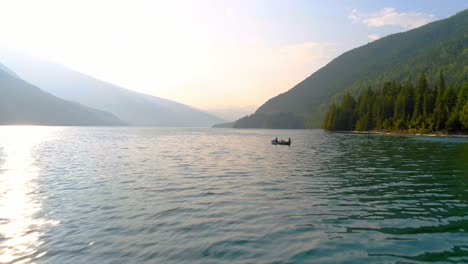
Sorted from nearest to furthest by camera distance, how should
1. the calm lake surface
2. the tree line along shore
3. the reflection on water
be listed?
the calm lake surface
the reflection on water
the tree line along shore

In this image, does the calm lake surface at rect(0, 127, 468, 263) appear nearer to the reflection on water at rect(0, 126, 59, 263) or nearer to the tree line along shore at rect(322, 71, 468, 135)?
the reflection on water at rect(0, 126, 59, 263)

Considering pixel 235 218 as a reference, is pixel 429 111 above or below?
above

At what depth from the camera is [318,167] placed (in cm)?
4697

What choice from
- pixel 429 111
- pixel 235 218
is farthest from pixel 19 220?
pixel 429 111

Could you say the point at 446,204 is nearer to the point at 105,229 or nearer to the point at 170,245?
the point at 170,245

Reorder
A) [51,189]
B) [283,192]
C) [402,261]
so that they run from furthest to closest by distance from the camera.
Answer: [51,189], [283,192], [402,261]

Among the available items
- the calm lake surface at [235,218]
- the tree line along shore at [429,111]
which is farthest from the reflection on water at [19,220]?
the tree line along shore at [429,111]

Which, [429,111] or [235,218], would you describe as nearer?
[235,218]

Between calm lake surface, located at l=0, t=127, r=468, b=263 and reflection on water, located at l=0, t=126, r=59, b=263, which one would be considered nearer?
calm lake surface, located at l=0, t=127, r=468, b=263

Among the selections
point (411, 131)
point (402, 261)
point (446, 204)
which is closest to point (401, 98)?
point (411, 131)

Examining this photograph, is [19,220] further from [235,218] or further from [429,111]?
[429,111]

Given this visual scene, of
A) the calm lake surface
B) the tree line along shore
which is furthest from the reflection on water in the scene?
the tree line along shore

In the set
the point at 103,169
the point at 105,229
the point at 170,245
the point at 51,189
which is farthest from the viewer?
the point at 103,169

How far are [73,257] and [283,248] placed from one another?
990 cm
